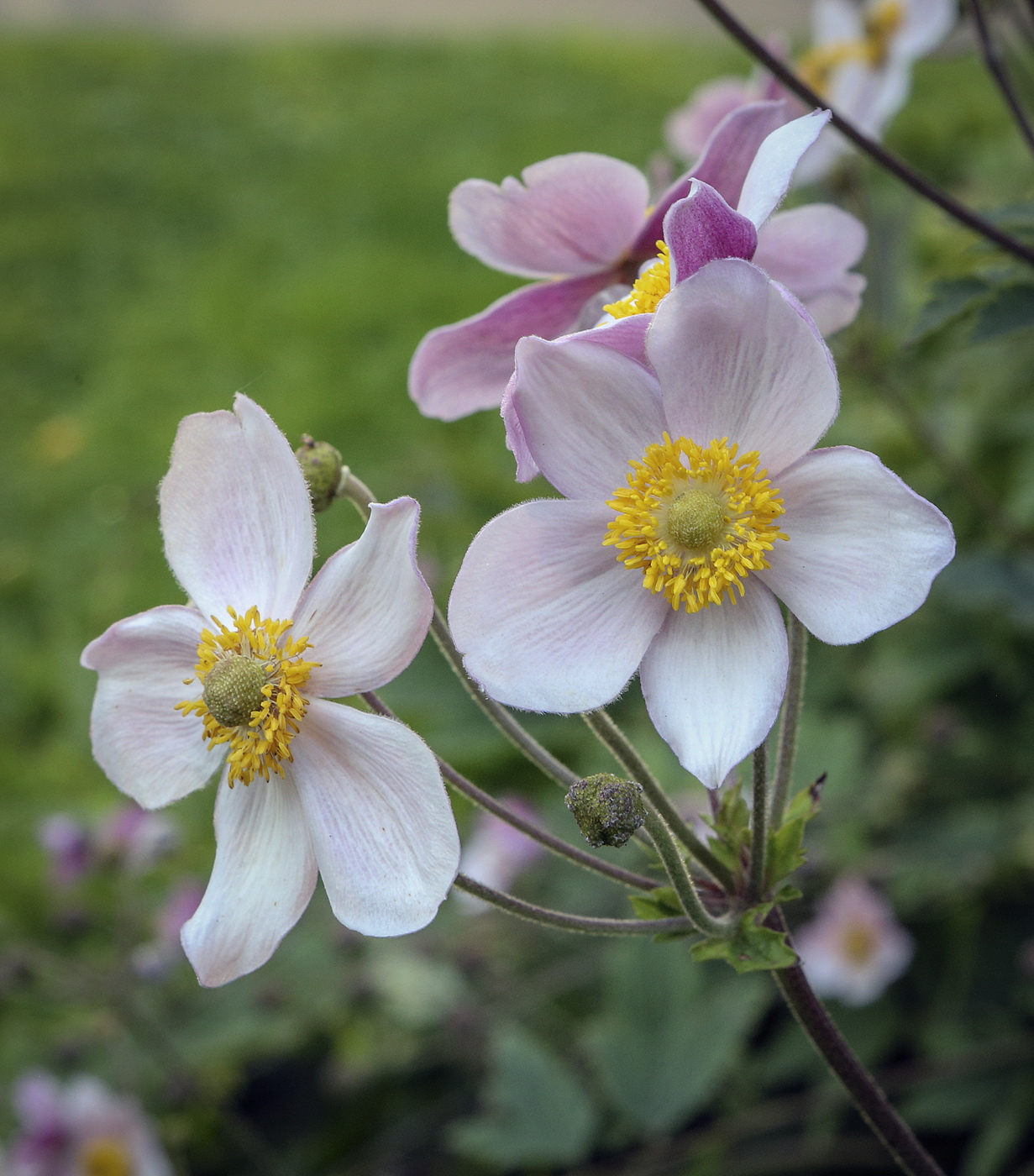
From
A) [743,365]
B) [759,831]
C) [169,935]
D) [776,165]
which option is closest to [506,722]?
[759,831]

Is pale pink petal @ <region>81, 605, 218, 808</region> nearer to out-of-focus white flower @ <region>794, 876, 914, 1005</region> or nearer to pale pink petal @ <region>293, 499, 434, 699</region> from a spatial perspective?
pale pink petal @ <region>293, 499, 434, 699</region>

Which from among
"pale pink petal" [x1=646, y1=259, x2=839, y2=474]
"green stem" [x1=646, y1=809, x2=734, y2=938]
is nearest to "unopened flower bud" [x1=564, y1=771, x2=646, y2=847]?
"green stem" [x1=646, y1=809, x2=734, y2=938]

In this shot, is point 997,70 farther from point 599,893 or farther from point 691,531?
point 599,893

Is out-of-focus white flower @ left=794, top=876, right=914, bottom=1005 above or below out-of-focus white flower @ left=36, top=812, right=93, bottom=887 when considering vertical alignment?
below

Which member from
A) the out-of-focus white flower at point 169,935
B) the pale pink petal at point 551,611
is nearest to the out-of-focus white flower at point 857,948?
the out-of-focus white flower at point 169,935

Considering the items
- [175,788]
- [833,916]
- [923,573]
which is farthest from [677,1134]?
[923,573]
